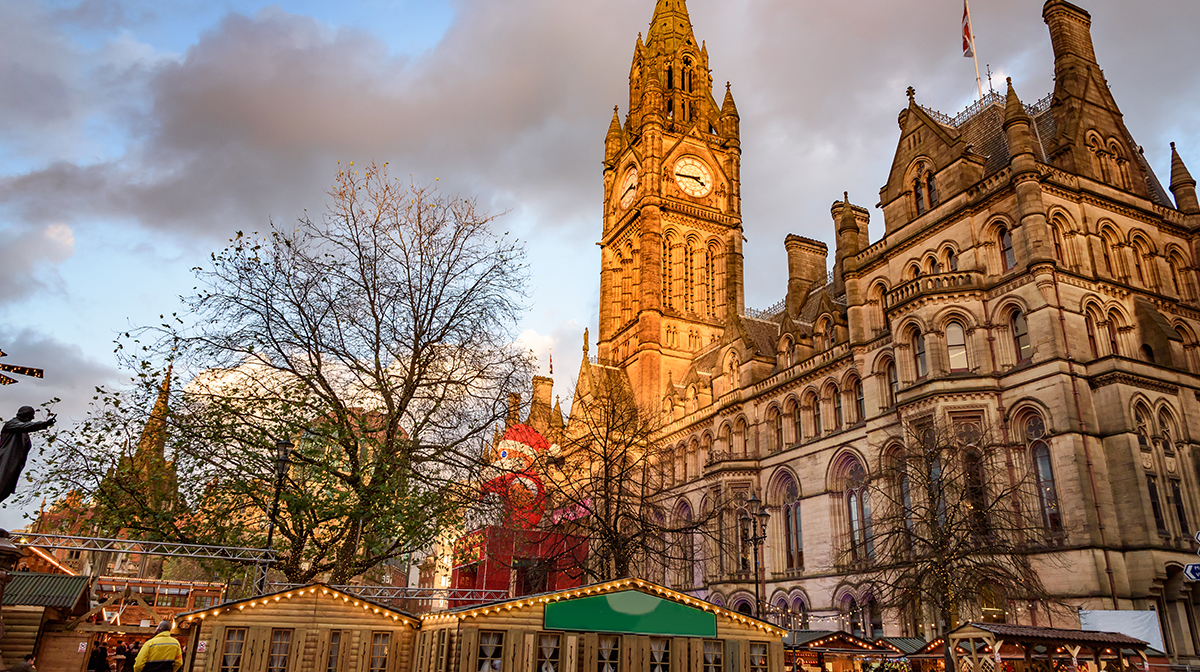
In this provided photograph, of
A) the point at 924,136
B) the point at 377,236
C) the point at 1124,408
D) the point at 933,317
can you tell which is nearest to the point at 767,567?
the point at 933,317

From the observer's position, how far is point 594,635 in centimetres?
1725

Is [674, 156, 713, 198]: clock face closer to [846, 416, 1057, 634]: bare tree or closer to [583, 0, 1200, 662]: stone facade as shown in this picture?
[583, 0, 1200, 662]: stone facade

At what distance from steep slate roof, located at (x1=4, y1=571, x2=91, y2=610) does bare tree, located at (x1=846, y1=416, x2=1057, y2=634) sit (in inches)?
934

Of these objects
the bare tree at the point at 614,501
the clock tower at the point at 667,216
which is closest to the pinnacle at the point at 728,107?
the clock tower at the point at 667,216

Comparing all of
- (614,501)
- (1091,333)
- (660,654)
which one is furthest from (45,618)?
(1091,333)

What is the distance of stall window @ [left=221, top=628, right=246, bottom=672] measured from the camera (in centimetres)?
1620

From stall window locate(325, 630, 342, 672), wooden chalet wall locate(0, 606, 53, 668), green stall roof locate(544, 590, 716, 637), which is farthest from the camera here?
wooden chalet wall locate(0, 606, 53, 668)

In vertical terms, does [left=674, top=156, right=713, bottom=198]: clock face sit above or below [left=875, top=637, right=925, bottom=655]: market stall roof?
above

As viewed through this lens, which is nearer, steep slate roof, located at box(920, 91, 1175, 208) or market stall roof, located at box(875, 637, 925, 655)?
market stall roof, located at box(875, 637, 925, 655)

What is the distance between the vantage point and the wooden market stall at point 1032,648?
60.6 ft

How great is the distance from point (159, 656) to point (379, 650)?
704 centimetres

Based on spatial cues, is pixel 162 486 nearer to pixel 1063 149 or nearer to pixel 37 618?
pixel 37 618

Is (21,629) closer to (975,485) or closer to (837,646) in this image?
(837,646)

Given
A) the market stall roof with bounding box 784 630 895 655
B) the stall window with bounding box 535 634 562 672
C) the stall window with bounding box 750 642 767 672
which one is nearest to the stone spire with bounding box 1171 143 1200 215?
the market stall roof with bounding box 784 630 895 655
